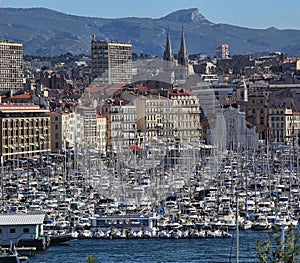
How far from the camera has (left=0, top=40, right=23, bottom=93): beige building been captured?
83.3m

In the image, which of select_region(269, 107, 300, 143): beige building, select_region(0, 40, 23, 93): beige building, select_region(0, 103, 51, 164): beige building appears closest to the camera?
select_region(0, 103, 51, 164): beige building

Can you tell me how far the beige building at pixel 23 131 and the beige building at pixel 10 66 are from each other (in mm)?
33926

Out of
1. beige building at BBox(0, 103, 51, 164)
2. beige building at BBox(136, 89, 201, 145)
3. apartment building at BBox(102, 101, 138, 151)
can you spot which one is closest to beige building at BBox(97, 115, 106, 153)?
apartment building at BBox(102, 101, 138, 151)

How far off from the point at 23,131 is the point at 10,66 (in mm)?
39696

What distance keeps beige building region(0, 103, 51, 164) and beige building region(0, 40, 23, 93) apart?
111 feet

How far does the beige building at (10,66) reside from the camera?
83.3 m

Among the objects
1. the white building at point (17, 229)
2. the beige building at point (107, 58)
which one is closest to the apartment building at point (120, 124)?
the white building at point (17, 229)

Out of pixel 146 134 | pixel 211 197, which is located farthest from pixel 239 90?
pixel 211 197

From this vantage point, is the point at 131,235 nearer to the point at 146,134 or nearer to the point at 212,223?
the point at 212,223

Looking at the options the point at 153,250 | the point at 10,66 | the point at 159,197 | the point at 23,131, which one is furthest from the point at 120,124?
the point at 10,66

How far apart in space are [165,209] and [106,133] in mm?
19545

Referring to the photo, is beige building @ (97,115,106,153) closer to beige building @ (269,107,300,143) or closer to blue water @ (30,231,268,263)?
beige building @ (269,107,300,143)

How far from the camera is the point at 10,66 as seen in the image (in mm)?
85812

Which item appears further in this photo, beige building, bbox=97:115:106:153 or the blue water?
beige building, bbox=97:115:106:153
